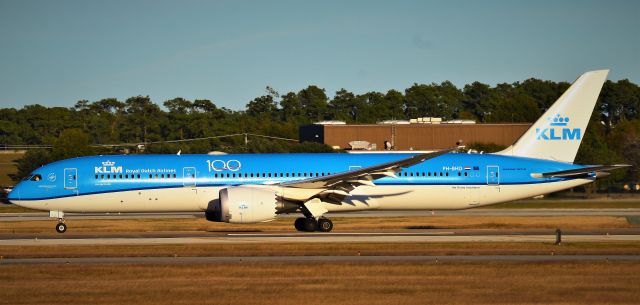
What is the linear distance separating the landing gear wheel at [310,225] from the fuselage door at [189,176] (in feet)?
15.5

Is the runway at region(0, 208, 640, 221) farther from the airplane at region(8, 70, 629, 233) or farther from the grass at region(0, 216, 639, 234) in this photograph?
the airplane at region(8, 70, 629, 233)

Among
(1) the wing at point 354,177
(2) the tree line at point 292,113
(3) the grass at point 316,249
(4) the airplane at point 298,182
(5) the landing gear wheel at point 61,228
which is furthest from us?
(2) the tree line at point 292,113

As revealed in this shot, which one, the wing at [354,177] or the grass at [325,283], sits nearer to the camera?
the grass at [325,283]

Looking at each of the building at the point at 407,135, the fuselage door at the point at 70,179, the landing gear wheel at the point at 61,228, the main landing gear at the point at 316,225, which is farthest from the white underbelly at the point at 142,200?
the building at the point at 407,135

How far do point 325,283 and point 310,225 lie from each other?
1453 cm

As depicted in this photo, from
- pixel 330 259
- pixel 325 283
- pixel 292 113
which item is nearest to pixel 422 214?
pixel 330 259

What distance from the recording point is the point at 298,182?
3553 cm

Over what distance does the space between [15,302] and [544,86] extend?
136m

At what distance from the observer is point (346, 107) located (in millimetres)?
151000

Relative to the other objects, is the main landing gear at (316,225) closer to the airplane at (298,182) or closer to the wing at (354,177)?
the airplane at (298,182)

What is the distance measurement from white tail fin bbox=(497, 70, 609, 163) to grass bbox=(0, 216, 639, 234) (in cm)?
308

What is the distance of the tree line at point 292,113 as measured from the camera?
125 metres

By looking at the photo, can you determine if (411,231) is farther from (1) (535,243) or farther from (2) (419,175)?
(1) (535,243)

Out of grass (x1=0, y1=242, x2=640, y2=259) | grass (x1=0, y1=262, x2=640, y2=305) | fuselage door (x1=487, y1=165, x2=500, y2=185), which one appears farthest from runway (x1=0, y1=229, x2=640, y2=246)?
grass (x1=0, y1=262, x2=640, y2=305)
